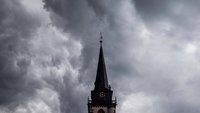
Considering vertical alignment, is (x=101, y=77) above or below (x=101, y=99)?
above

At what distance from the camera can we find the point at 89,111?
116 metres

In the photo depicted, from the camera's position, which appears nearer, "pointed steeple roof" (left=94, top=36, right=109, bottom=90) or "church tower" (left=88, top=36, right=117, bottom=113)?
"church tower" (left=88, top=36, right=117, bottom=113)

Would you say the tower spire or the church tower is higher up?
the tower spire

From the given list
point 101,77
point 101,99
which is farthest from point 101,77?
point 101,99

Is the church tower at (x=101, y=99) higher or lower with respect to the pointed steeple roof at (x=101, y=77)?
lower

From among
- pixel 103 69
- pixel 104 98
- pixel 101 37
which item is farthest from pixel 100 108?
pixel 101 37

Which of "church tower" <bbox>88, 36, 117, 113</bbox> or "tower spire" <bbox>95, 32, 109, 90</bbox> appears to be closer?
"church tower" <bbox>88, 36, 117, 113</bbox>

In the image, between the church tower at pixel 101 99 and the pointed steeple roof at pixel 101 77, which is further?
the pointed steeple roof at pixel 101 77

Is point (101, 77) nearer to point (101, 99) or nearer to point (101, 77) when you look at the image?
point (101, 77)

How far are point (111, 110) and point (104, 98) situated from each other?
3242mm

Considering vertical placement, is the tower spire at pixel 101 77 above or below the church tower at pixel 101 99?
above

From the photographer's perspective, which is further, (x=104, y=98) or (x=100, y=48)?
(x=100, y=48)

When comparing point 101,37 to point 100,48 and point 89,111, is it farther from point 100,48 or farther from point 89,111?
point 89,111

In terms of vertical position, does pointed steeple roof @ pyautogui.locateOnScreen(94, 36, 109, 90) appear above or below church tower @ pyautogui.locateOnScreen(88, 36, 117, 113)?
above
